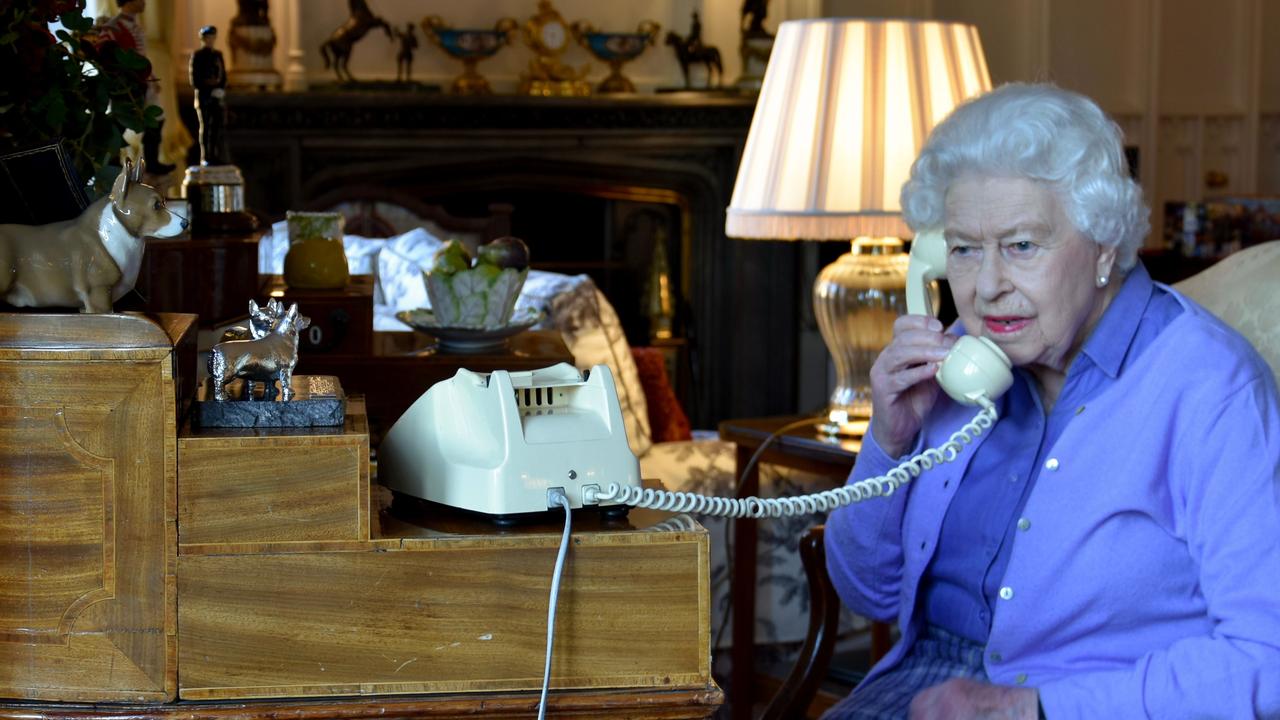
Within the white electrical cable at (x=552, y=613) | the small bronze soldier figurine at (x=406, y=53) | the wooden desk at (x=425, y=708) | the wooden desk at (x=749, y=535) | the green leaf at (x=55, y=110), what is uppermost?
the small bronze soldier figurine at (x=406, y=53)

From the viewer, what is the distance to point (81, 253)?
1107mm

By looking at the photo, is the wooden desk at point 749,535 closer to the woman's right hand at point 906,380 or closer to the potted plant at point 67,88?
the woman's right hand at point 906,380

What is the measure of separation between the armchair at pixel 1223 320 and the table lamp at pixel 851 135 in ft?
1.48

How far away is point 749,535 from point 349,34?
8.63 ft

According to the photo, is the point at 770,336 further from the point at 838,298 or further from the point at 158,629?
the point at 158,629

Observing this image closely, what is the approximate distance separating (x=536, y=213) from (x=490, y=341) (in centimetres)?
300

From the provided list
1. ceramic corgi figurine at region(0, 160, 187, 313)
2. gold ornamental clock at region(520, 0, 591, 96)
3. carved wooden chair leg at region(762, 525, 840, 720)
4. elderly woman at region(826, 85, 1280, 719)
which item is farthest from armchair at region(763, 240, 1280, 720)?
gold ornamental clock at region(520, 0, 591, 96)

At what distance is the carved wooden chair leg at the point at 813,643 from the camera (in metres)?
1.86

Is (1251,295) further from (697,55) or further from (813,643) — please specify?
(697,55)

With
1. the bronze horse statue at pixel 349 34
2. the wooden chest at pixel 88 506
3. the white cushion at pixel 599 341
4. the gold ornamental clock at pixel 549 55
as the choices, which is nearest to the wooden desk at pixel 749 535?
the white cushion at pixel 599 341

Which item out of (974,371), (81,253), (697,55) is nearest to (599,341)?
(974,371)

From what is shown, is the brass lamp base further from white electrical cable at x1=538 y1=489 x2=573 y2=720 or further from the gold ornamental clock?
the gold ornamental clock

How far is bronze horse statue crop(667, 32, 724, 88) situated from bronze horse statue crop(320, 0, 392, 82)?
932mm

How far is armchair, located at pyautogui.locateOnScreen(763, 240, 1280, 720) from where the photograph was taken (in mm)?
1643
